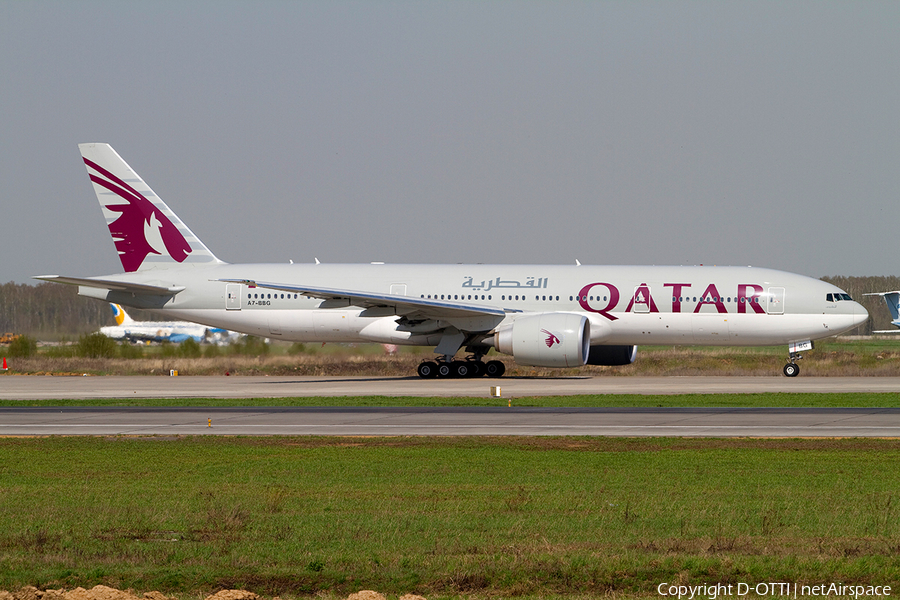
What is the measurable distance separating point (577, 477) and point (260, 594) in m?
6.82

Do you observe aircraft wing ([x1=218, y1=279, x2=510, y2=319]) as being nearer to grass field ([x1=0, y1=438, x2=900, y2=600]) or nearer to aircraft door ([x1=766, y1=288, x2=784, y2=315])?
aircraft door ([x1=766, y1=288, x2=784, y2=315])

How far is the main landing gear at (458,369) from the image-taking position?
3862 cm

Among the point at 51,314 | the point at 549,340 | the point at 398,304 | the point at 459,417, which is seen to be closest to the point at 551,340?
the point at 549,340

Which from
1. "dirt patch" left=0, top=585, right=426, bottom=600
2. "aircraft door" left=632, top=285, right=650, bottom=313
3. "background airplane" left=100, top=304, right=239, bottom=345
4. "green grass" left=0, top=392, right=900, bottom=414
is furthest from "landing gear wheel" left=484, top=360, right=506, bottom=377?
"background airplane" left=100, top=304, right=239, bottom=345

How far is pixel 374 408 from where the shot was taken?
26281 millimetres

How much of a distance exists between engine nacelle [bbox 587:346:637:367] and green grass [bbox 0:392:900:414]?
10.1 metres

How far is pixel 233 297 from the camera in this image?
39.8 meters

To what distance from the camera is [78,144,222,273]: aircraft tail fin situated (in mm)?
41250

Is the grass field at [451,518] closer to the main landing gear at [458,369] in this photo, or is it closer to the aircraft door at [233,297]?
Answer: the main landing gear at [458,369]

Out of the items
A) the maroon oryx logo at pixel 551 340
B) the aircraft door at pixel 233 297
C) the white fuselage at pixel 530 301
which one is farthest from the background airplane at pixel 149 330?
the maroon oryx logo at pixel 551 340

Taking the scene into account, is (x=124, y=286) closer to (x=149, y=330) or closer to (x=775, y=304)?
(x=775, y=304)

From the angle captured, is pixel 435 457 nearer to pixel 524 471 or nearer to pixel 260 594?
pixel 524 471

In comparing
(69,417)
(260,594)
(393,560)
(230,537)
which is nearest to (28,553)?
(230,537)

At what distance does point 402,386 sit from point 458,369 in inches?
160
